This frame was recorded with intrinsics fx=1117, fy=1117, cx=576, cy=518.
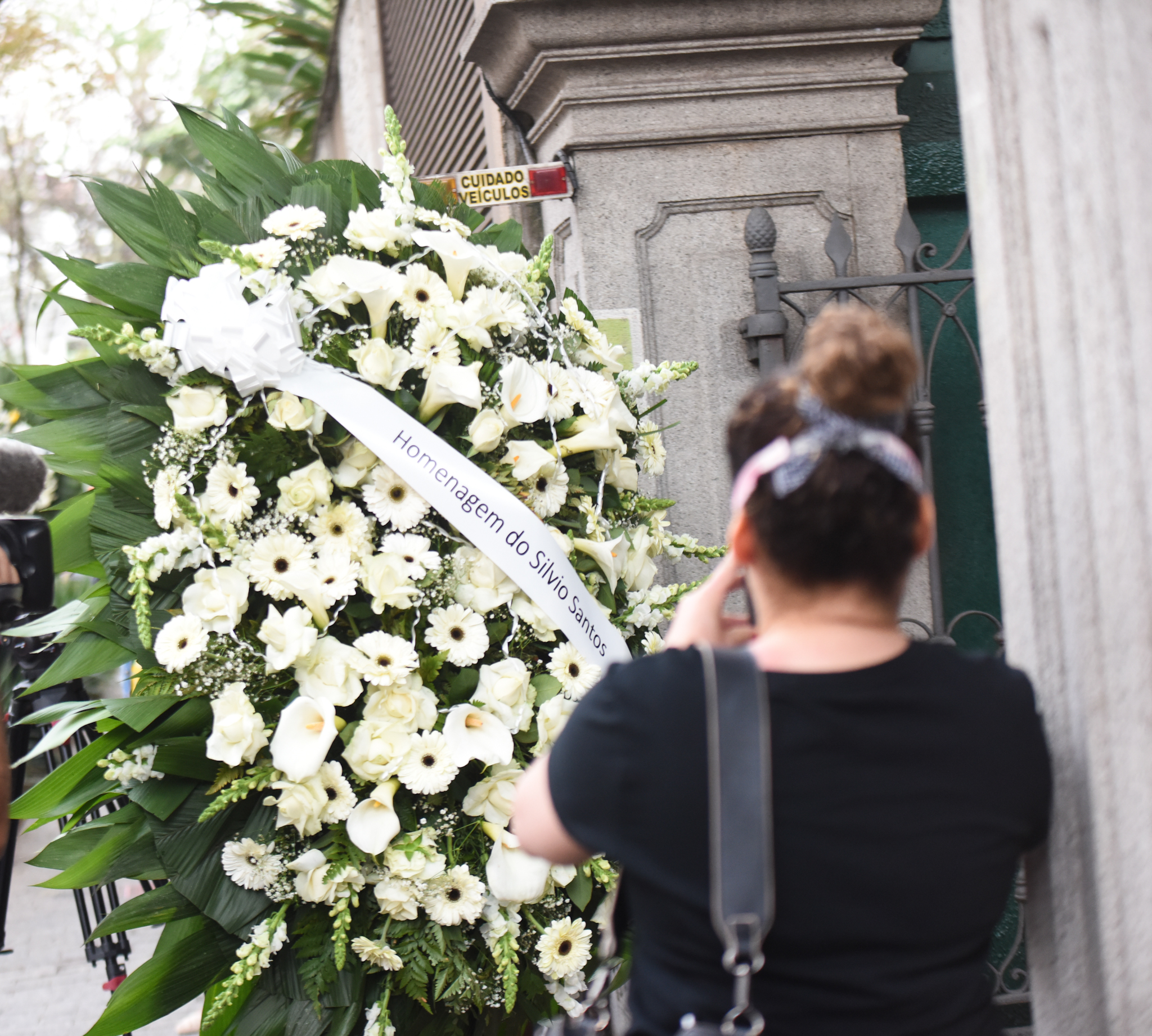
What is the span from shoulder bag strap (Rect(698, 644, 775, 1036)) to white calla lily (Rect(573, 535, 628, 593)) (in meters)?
0.97

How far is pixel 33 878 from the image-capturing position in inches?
266

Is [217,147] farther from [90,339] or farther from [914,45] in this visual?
[914,45]

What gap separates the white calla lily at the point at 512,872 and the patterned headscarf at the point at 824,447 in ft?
3.09

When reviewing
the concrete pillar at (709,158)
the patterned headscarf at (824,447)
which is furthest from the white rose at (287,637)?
the concrete pillar at (709,158)

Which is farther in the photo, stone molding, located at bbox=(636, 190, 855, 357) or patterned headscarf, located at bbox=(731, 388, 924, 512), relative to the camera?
stone molding, located at bbox=(636, 190, 855, 357)

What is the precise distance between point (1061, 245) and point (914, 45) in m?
2.92

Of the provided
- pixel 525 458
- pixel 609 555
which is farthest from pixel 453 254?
pixel 609 555

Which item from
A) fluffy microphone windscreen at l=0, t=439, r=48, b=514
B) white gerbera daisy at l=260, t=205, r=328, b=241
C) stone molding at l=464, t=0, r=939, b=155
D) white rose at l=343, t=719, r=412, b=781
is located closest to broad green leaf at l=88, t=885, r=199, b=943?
white rose at l=343, t=719, r=412, b=781

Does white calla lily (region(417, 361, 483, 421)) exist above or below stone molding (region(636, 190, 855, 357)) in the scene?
below

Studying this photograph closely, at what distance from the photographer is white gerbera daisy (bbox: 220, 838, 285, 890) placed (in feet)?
5.71

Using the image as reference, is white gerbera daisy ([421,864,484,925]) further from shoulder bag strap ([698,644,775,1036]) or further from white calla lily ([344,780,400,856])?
shoulder bag strap ([698,644,775,1036])

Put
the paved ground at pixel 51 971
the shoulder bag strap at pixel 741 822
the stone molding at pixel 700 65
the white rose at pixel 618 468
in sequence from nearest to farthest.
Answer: the shoulder bag strap at pixel 741 822
the white rose at pixel 618 468
the stone molding at pixel 700 65
the paved ground at pixel 51 971

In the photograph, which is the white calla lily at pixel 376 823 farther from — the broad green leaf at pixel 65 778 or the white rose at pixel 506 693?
the broad green leaf at pixel 65 778

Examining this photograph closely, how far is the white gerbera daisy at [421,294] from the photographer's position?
6.18 feet
